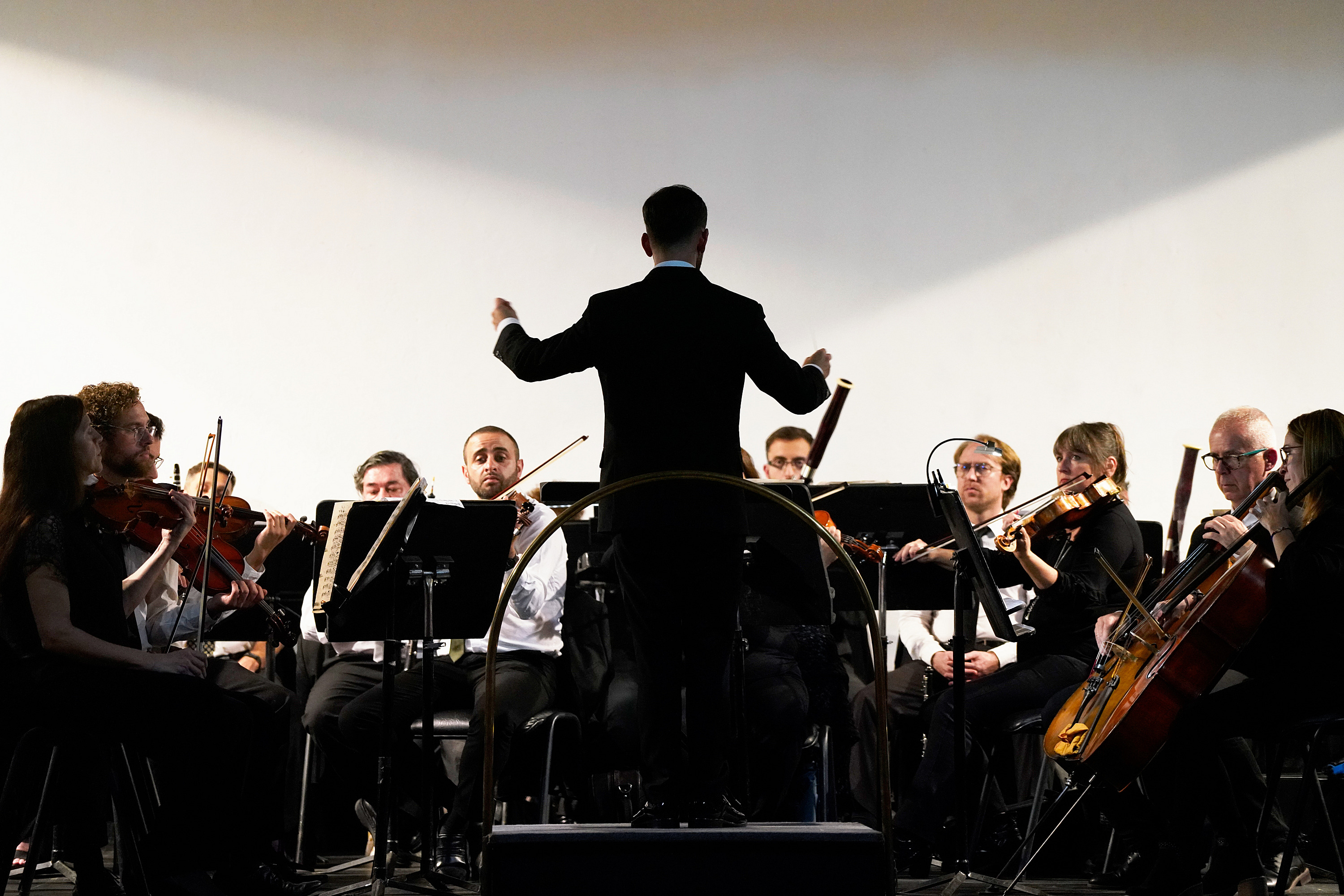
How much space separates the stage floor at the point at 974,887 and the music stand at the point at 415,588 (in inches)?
9.6

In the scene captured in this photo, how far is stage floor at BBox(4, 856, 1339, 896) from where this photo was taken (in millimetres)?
3115

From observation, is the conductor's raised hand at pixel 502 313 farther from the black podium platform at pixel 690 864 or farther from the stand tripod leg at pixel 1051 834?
the stand tripod leg at pixel 1051 834

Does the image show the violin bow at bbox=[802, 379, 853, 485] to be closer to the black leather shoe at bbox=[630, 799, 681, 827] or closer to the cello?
the cello

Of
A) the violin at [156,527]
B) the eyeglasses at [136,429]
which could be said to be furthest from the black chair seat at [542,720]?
the eyeglasses at [136,429]

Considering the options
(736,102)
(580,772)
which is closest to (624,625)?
(580,772)

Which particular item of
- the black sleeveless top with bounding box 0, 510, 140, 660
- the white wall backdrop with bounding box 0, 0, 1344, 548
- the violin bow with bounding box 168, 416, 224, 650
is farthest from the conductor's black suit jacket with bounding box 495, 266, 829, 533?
the white wall backdrop with bounding box 0, 0, 1344, 548

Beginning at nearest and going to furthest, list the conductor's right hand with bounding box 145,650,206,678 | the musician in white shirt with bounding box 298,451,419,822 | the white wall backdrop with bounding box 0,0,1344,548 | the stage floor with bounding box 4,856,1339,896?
the conductor's right hand with bounding box 145,650,206,678
the stage floor with bounding box 4,856,1339,896
the musician in white shirt with bounding box 298,451,419,822
the white wall backdrop with bounding box 0,0,1344,548

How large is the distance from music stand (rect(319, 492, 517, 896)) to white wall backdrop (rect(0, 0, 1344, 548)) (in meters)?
1.90

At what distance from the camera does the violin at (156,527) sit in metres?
3.28

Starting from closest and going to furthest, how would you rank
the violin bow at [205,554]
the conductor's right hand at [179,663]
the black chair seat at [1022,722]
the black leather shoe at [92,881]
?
the black leather shoe at [92,881]
the conductor's right hand at [179,663]
the violin bow at [205,554]
the black chair seat at [1022,722]

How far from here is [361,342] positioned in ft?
16.8

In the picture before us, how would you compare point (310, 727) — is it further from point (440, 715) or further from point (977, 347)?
point (977, 347)

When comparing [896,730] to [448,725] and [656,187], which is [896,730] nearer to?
[448,725]

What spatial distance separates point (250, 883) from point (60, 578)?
32.3 inches
